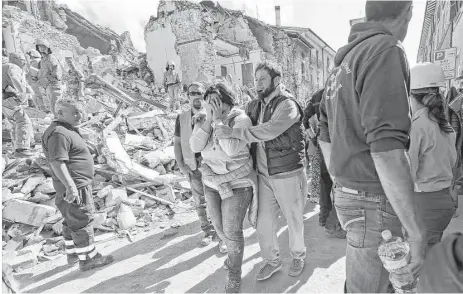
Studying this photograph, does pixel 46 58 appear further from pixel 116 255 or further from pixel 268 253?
pixel 268 253

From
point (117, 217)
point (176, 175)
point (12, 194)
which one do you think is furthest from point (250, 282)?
point (12, 194)

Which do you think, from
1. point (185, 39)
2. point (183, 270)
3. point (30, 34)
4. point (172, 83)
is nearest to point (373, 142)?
point (183, 270)

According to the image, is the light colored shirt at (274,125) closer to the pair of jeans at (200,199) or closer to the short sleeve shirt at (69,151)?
the pair of jeans at (200,199)

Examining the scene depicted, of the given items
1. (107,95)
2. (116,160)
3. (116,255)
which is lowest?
(116,255)

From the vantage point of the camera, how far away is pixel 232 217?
275 centimetres

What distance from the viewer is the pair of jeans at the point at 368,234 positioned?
151 cm

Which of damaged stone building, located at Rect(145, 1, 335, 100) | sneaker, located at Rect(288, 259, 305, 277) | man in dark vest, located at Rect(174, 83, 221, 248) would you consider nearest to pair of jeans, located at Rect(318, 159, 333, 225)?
sneaker, located at Rect(288, 259, 305, 277)

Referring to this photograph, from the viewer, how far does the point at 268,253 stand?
3061mm

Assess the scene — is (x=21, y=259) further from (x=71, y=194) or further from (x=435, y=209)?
(x=435, y=209)

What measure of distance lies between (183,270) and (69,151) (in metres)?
1.98

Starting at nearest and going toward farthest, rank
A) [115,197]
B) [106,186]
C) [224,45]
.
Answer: [115,197]
[106,186]
[224,45]

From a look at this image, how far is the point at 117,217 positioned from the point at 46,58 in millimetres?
5919

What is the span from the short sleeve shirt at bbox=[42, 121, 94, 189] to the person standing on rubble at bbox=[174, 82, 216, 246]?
1145mm

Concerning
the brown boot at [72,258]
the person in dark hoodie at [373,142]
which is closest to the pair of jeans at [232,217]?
the person in dark hoodie at [373,142]
